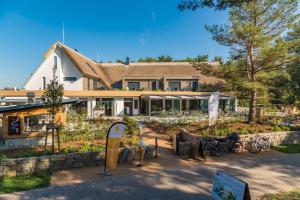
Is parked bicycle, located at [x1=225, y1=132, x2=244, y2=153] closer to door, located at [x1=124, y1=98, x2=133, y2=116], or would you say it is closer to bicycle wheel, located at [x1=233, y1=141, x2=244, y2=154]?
bicycle wheel, located at [x1=233, y1=141, x2=244, y2=154]

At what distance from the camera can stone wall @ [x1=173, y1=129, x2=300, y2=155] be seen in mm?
11773

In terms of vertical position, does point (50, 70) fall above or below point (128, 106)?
above

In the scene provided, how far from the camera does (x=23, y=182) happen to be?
8172 mm

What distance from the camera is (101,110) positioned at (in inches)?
1133

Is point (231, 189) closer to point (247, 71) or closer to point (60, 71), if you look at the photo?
point (247, 71)

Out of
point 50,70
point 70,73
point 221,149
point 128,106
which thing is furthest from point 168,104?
point 221,149

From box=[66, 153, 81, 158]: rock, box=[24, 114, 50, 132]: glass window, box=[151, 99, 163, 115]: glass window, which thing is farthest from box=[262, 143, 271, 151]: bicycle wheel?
box=[151, 99, 163, 115]: glass window

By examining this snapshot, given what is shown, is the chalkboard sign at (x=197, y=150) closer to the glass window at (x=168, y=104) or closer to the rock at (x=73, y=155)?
the rock at (x=73, y=155)

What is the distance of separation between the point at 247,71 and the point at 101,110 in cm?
1680

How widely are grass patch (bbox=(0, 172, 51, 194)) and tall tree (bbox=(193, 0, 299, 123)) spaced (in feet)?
38.6

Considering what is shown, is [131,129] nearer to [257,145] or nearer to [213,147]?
[213,147]

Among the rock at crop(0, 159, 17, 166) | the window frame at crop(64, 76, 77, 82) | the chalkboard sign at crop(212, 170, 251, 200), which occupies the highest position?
the window frame at crop(64, 76, 77, 82)

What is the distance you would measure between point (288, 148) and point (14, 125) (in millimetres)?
13876

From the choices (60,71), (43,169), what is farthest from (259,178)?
(60,71)
